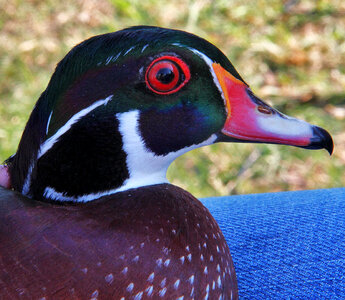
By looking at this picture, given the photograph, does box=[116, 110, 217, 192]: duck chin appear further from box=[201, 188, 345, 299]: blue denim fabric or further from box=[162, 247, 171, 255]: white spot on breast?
box=[201, 188, 345, 299]: blue denim fabric

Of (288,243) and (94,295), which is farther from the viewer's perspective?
(288,243)

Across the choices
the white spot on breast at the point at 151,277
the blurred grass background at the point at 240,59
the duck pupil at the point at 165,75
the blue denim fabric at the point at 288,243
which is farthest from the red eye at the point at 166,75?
the blurred grass background at the point at 240,59

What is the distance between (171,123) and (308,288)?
388mm

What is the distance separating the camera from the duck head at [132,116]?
1.76ft

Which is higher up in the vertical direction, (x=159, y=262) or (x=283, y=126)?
(x=283, y=126)

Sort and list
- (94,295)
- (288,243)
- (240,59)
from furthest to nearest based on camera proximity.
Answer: (240,59), (288,243), (94,295)

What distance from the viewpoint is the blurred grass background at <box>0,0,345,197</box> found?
1.51m

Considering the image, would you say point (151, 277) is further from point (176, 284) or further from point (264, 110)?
point (264, 110)

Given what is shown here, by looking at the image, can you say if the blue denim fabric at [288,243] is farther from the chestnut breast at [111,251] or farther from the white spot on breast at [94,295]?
the white spot on breast at [94,295]

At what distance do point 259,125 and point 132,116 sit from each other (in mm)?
165

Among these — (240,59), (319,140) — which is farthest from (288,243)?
(240,59)

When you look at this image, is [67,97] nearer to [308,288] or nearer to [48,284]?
[48,284]

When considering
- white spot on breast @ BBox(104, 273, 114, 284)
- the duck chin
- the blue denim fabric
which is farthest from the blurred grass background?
white spot on breast @ BBox(104, 273, 114, 284)

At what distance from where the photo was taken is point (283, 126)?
1.96 ft
